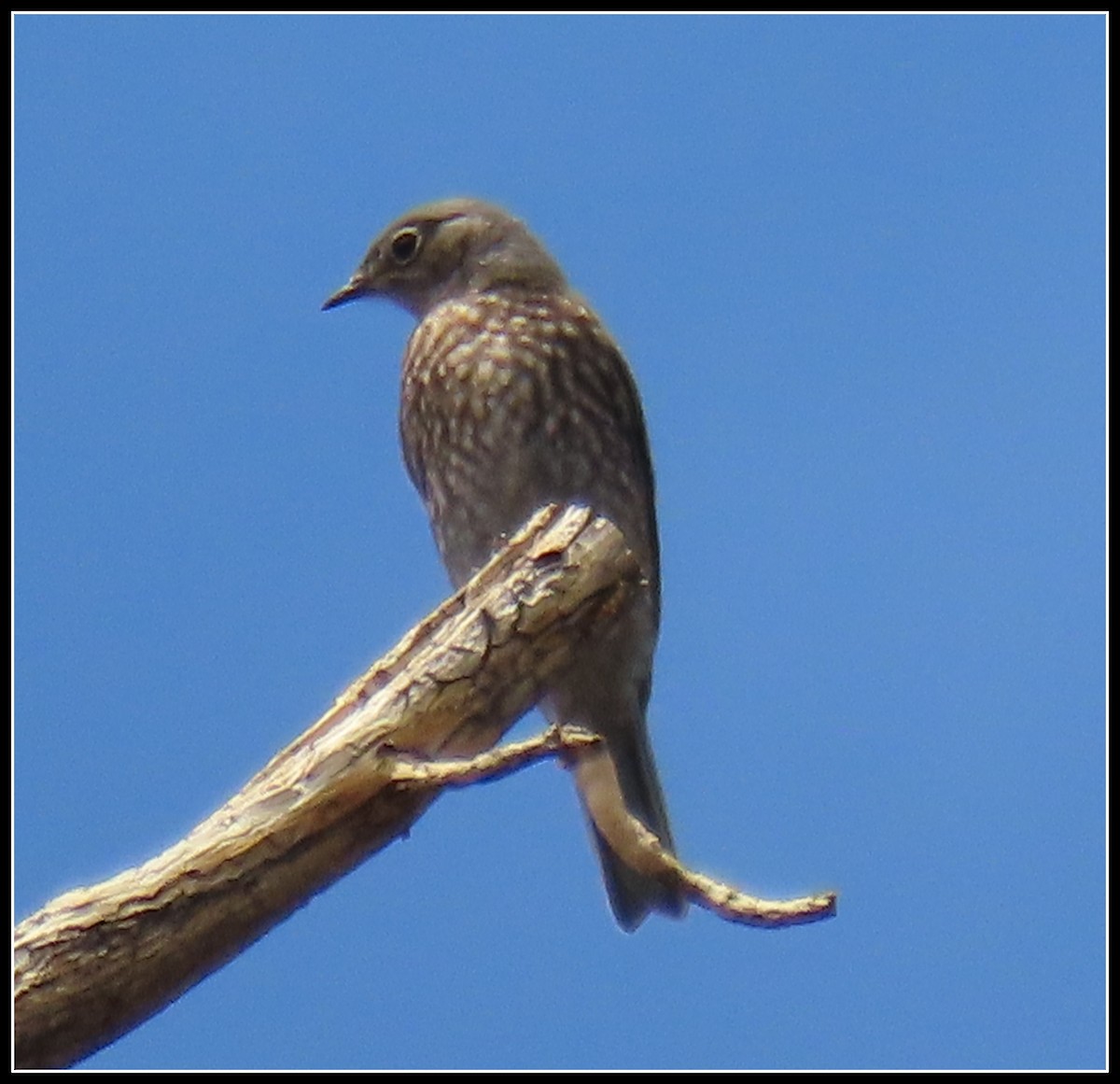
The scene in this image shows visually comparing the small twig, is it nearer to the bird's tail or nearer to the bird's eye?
the bird's tail

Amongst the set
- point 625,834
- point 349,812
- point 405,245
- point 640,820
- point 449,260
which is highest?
point 405,245

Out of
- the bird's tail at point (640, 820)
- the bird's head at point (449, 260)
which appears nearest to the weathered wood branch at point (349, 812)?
the bird's tail at point (640, 820)

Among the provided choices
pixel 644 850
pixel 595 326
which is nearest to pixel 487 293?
pixel 595 326

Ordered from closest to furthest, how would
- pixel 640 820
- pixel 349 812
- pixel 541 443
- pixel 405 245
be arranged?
pixel 349 812, pixel 640 820, pixel 541 443, pixel 405 245

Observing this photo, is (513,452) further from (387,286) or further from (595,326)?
(387,286)

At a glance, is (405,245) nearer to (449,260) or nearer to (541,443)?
(449,260)

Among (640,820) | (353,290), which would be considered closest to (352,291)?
(353,290)

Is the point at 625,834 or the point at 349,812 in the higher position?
the point at 349,812
